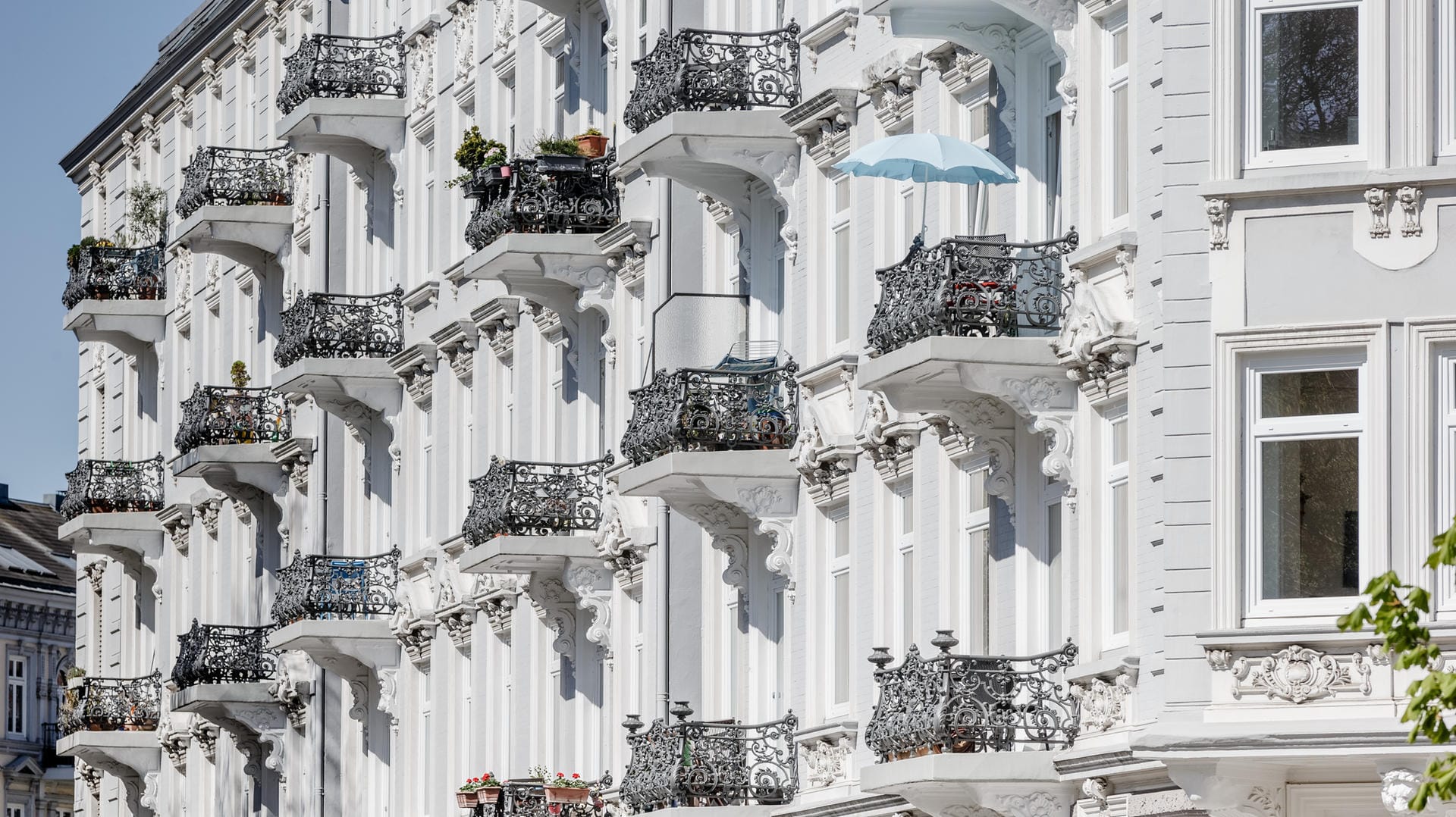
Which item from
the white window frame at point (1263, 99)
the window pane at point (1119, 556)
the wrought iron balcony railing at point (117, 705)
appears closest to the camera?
the white window frame at point (1263, 99)

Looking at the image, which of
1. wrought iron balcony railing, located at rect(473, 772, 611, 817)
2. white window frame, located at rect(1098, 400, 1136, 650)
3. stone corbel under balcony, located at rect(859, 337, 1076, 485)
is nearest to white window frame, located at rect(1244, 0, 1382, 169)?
white window frame, located at rect(1098, 400, 1136, 650)

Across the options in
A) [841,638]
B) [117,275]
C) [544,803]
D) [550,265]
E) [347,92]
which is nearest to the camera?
[841,638]

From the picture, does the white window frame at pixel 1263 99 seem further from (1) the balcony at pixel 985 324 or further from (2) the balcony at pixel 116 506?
(2) the balcony at pixel 116 506

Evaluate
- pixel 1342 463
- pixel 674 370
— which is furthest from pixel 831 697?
pixel 1342 463

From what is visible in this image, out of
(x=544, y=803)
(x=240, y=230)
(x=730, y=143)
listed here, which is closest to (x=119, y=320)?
(x=240, y=230)

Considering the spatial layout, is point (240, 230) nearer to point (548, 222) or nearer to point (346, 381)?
point (346, 381)

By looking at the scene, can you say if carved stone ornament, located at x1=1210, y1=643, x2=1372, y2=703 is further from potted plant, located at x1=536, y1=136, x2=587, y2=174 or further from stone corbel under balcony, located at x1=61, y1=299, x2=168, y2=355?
stone corbel under balcony, located at x1=61, y1=299, x2=168, y2=355

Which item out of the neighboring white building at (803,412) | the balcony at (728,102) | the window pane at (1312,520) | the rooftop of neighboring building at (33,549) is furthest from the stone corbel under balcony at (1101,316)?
the rooftop of neighboring building at (33,549)
